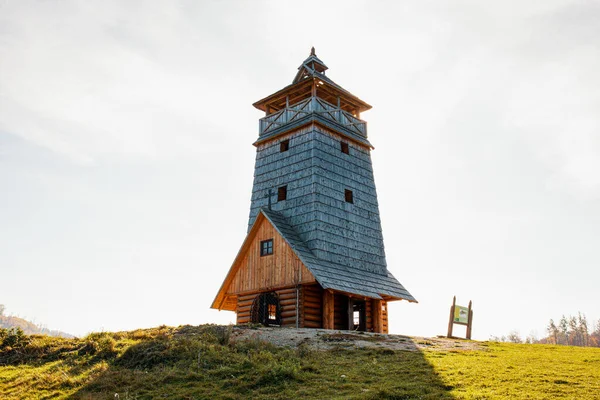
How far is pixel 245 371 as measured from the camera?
541 inches

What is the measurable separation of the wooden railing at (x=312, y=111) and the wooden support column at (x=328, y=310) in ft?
31.2

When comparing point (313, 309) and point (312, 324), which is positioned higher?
point (313, 309)

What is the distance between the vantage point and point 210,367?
1436cm

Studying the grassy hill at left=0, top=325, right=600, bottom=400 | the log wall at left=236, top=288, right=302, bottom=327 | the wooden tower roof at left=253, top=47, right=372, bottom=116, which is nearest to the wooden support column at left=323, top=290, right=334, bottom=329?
the log wall at left=236, top=288, right=302, bottom=327

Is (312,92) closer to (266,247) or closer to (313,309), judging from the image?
(266,247)

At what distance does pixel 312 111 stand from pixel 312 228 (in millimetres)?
6372

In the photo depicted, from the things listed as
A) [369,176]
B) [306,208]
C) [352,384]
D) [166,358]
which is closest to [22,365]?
[166,358]

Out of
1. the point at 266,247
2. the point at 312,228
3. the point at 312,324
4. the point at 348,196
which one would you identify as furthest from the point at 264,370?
the point at 348,196

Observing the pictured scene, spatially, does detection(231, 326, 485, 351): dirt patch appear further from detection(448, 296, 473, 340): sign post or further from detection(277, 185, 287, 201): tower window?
detection(277, 185, 287, 201): tower window

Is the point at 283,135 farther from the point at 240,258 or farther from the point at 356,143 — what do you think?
the point at 240,258

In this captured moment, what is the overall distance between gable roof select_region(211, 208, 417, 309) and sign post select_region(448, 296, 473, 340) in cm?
259

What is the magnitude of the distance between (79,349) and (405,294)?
1585 cm

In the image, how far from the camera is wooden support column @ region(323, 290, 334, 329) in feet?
75.9

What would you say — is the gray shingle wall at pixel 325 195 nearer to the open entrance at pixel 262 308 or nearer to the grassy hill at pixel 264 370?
the open entrance at pixel 262 308
